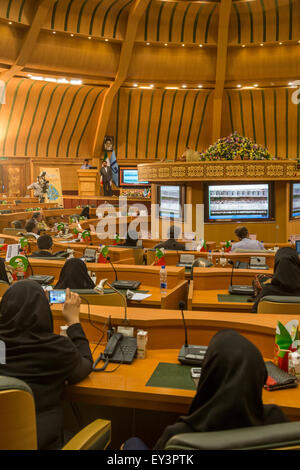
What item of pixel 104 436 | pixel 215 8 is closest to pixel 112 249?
pixel 104 436

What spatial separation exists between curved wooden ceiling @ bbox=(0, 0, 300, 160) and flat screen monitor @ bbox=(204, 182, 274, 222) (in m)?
7.36

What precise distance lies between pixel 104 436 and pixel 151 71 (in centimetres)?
1520

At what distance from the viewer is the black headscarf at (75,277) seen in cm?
414

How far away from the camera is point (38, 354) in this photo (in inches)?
81.0

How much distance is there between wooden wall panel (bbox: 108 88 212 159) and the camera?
57.8 feet

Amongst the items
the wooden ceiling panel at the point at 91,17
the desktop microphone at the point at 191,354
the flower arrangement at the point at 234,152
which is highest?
the wooden ceiling panel at the point at 91,17

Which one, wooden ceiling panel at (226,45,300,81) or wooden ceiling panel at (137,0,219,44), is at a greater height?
wooden ceiling panel at (137,0,219,44)

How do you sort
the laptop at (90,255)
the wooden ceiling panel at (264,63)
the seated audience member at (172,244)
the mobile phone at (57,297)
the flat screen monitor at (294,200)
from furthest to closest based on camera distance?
1. the wooden ceiling panel at (264,63)
2. the flat screen monitor at (294,200)
3. the seated audience member at (172,244)
4. the laptop at (90,255)
5. the mobile phone at (57,297)

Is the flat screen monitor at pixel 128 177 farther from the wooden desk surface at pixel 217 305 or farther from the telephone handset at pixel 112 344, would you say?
the telephone handset at pixel 112 344

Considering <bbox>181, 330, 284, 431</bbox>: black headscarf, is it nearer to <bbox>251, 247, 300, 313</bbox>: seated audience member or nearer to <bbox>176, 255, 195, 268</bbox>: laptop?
<bbox>251, 247, 300, 313</bbox>: seated audience member

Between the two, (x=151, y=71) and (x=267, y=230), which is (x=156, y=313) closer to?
(x=267, y=230)

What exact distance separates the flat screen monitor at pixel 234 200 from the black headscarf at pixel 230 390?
7.98m

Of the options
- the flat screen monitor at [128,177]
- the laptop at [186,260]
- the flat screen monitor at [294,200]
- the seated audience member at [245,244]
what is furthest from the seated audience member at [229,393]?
the flat screen monitor at [128,177]

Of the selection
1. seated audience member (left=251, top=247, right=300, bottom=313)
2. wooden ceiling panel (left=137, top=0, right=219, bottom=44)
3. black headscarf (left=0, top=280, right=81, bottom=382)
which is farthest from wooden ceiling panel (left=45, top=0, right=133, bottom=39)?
black headscarf (left=0, top=280, right=81, bottom=382)
